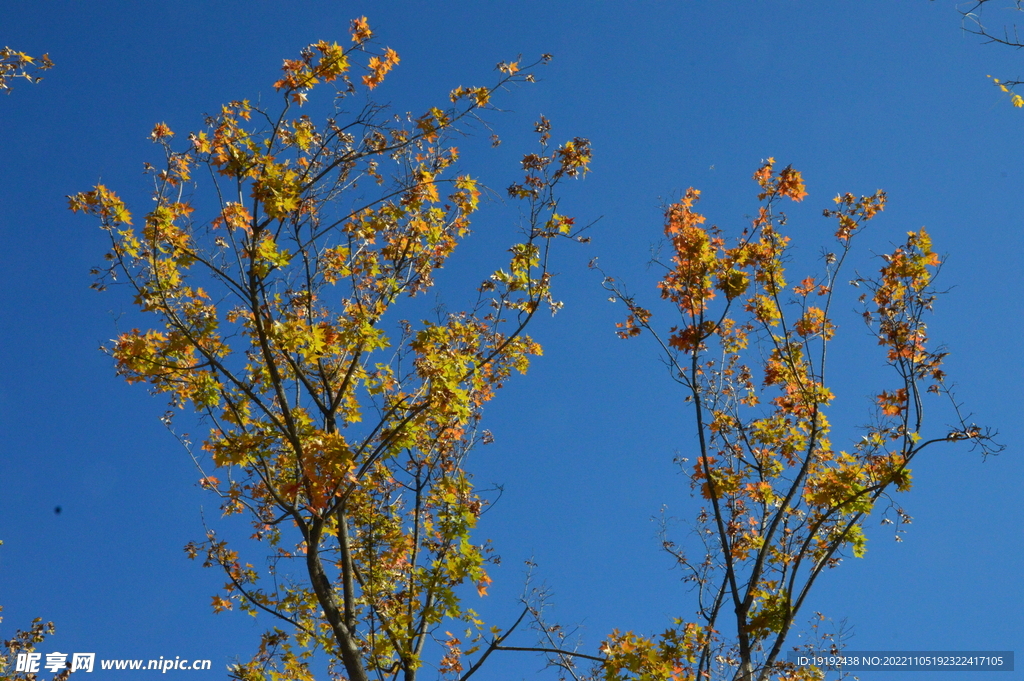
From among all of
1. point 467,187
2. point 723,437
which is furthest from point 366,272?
point 723,437

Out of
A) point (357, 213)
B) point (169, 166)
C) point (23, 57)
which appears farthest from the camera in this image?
point (357, 213)

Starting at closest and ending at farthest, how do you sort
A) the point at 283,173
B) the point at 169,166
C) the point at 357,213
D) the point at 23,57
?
the point at 23,57
the point at 283,173
the point at 169,166
the point at 357,213

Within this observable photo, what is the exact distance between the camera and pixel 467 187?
22.2 ft

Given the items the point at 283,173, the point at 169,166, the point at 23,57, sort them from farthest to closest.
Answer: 1. the point at 169,166
2. the point at 283,173
3. the point at 23,57

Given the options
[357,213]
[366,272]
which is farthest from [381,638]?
[357,213]

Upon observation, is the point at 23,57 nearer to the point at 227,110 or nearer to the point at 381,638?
the point at 227,110

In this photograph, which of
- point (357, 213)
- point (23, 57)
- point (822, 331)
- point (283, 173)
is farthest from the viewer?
point (822, 331)

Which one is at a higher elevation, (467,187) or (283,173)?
(467,187)

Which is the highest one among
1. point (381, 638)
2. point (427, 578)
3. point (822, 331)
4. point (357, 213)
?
point (357, 213)

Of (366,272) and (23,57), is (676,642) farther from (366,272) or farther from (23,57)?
(23,57)

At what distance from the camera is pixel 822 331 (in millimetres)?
7461

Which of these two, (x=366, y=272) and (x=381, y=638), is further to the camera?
(x=366, y=272)

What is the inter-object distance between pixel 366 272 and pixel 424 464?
6.82ft

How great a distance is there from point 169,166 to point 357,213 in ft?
5.59
